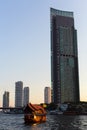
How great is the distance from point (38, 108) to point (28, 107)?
18.1 feet

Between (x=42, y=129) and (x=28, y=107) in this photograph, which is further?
(x=28, y=107)

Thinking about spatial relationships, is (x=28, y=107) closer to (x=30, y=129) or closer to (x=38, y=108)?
(x=38, y=108)

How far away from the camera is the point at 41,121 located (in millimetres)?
148500

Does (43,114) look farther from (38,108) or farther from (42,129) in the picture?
(42,129)

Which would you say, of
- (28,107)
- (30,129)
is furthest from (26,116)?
(30,129)

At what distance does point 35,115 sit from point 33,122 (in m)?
4.02

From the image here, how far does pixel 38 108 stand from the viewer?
146 meters

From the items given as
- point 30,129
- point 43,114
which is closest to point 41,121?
point 43,114

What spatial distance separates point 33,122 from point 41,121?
7.48 metres

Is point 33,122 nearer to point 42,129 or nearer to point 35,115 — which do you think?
point 35,115

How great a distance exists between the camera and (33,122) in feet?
466

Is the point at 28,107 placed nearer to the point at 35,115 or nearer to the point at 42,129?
the point at 35,115

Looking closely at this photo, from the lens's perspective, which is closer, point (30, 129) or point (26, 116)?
point (30, 129)

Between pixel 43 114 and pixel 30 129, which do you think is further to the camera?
pixel 43 114
